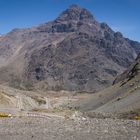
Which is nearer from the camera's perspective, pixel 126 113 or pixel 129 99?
pixel 126 113

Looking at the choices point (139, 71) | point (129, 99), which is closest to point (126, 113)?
point (129, 99)

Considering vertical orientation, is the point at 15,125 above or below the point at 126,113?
below

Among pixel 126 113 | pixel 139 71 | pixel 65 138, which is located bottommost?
pixel 65 138

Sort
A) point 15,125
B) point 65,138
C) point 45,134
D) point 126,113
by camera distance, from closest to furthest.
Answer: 1. point 65,138
2. point 45,134
3. point 15,125
4. point 126,113

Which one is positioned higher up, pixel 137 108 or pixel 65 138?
pixel 137 108

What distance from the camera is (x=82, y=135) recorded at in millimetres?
36688

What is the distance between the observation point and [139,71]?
168m

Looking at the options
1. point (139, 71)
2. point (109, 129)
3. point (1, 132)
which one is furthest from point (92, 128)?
point (139, 71)

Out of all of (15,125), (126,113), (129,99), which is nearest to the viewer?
(15,125)

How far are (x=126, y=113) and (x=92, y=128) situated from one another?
38.4m

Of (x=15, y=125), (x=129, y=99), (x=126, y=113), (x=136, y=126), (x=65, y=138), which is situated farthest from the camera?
(x=129, y=99)

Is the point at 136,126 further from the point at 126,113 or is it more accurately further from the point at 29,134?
the point at 126,113

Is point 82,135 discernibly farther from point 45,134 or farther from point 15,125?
point 15,125

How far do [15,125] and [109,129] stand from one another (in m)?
12.2
